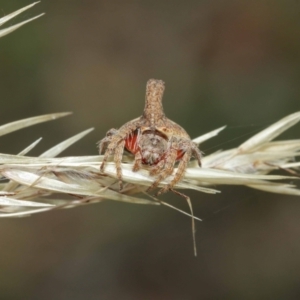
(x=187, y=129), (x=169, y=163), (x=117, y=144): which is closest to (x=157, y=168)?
(x=169, y=163)

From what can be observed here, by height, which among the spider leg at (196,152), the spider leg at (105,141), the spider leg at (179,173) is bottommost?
the spider leg at (179,173)

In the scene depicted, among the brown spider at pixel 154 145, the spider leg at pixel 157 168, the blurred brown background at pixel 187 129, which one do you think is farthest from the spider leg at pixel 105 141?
the blurred brown background at pixel 187 129

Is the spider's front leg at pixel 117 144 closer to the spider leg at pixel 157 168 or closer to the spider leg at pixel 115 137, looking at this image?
the spider leg at pixel 115 137

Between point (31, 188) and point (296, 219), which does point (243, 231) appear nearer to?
point (296, 219)

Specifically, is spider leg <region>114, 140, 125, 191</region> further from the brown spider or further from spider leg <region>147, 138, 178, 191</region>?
spider leg <region>147, 138, 178, 191</region>

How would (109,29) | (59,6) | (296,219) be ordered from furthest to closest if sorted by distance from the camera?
1. (109,29)
2. (59,6)
3. (296,219)

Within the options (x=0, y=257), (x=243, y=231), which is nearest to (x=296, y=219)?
(x=243, y=231)

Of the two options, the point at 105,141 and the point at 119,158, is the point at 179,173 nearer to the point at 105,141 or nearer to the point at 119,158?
the point at 119,158
